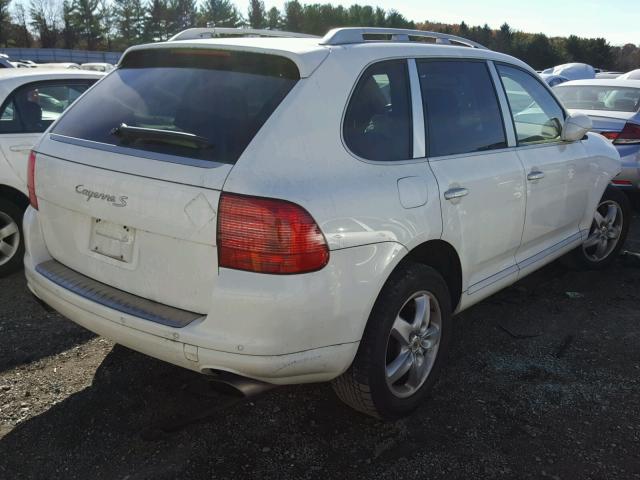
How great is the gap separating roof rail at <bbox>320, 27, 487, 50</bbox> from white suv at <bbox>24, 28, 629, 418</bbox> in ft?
0.08

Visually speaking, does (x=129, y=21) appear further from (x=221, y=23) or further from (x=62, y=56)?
(x=62, y=56)

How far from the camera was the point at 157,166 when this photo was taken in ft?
8.23

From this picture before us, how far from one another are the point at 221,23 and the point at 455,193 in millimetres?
93748

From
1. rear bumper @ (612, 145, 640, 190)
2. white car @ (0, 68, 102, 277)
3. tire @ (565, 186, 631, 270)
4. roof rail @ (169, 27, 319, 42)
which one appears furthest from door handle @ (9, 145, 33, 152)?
rear bumper @ (612, 145, 640, 190)

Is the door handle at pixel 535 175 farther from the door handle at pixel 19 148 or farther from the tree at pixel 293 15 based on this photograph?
the tree at pixel 293 15

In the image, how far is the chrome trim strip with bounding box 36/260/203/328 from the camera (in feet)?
8.21

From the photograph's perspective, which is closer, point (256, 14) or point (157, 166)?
point (157, 166)

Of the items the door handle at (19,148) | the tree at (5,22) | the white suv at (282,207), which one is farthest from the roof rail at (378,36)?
the tree at (5,22)

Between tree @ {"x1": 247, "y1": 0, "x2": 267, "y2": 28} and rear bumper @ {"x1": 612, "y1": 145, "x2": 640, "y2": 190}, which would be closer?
rear bumper @ {"x1": 612, "y1": 145, "x2": 640, "y2": 190}

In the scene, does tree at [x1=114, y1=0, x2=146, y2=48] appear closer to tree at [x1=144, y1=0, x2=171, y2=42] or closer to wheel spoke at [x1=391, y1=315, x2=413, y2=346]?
tree at [x1=144, y1=0, x2=171, y2=42]

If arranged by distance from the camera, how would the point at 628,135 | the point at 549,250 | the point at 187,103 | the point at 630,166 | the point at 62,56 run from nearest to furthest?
the point at 187,103 < the point at 549,250 < the point at 630,166 < the point at 628,135 < the point at 62,56

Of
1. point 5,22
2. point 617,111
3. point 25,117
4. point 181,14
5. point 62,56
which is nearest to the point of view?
point 25,117

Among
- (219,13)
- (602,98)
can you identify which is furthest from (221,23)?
(602,98)

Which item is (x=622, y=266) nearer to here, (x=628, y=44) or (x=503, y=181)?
(x=503, y=181)
